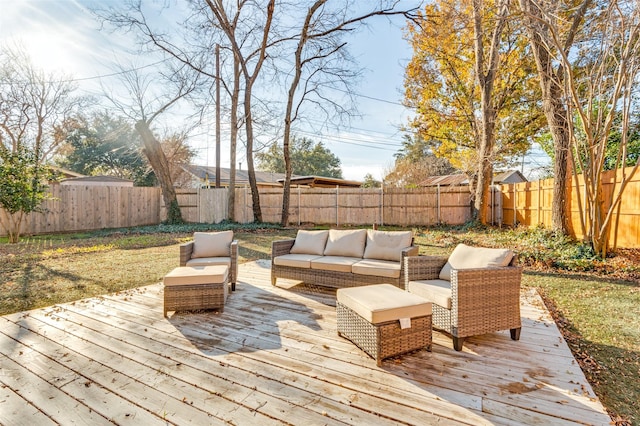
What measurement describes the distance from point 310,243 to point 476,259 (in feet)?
7.52

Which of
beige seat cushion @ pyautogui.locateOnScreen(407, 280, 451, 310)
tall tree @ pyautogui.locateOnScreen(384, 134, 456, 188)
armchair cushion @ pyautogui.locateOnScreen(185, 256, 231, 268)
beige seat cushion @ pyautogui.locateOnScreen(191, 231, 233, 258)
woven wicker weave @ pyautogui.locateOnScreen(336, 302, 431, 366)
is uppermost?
tall tree @ pyautogui.locateOnScreen(384, 134, 456, 188)

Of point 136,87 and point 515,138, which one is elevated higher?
point 136,87

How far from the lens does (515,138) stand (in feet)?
40.9

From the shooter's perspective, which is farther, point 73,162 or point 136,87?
point 73,162

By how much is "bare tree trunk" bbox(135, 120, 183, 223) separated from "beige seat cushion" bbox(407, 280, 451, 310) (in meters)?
11.8

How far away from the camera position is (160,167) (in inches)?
492

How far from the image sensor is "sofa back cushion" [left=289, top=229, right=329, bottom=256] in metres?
4.61

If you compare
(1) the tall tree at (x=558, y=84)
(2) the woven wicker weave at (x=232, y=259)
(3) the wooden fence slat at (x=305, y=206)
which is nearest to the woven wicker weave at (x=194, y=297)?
(2) the woven wicker weave at (x=232, y=259)

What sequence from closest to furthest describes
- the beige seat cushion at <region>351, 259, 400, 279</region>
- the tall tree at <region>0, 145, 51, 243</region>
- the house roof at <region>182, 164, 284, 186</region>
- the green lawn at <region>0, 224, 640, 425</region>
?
1. the green lawn at <region>0, 224, 640, 425</region>
2. the beige seat cushion at <region>351, 259, 400, 279</region>
3. the tall tree at <region>0, 145, 51, 243</region>
4. the house roof at <region>182, 164, 284, 186</region>

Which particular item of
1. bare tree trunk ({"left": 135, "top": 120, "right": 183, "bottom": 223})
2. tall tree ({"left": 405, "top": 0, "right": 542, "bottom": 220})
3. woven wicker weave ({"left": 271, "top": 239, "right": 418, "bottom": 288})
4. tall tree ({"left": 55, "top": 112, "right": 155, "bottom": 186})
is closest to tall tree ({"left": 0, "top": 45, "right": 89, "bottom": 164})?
tall tree ({"left": 55, "top": 112, "right": 155, "bottom": 186})

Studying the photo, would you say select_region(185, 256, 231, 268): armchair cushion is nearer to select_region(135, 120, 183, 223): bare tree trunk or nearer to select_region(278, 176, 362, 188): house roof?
select_region(135, 120, 183, 223): bare tree trunk

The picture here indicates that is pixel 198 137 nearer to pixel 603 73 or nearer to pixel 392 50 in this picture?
pixel 392 50

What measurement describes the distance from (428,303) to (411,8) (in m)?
10.8

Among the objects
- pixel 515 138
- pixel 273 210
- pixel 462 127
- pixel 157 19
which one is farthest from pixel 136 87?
pixel 515 138
